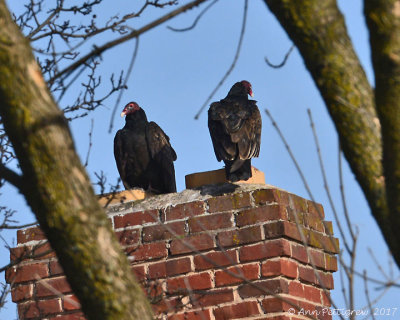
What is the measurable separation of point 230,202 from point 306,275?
463 millimetres

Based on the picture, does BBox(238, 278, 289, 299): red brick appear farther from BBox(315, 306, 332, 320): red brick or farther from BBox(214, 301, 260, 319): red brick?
BBox(315, 306, 332, 320): red brick

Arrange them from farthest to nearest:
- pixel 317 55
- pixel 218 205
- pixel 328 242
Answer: pixel 328 242
pixel 218 205
pixel 317 55

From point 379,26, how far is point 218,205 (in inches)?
77.0

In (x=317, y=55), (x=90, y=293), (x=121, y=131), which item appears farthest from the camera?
(x=121, y=131)

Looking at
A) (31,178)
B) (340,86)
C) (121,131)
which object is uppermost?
(121,131)

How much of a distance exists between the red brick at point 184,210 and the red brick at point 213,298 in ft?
1.19

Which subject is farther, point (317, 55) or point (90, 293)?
point (317, 55)

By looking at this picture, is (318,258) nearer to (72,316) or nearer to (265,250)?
(265,250)

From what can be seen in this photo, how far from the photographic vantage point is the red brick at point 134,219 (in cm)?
354

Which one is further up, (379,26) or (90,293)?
(379,26)

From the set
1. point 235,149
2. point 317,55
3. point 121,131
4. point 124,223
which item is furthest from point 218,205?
point 121,131

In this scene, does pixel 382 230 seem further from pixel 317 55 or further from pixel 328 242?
pixel 328 242

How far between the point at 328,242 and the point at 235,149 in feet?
4.27

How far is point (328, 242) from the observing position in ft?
12.1
